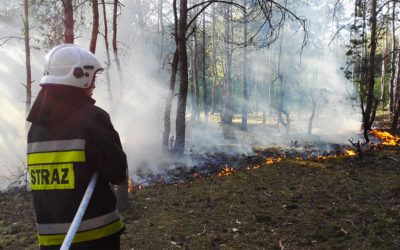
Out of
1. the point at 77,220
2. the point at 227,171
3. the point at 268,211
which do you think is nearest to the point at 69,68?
the point at 77,220

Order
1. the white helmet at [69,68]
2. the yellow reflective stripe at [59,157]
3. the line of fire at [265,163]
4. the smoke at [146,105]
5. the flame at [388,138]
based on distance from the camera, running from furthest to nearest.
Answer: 1. the smoke at [146,105]
2. the flame at [388,138]
3. the line of fire at [265,163]
4. the white helmet at [69,68]
5. the yellow reflective stripe at [59,157]

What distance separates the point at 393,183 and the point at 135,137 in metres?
13.5

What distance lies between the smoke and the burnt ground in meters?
2.31

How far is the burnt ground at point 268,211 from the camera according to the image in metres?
4.55

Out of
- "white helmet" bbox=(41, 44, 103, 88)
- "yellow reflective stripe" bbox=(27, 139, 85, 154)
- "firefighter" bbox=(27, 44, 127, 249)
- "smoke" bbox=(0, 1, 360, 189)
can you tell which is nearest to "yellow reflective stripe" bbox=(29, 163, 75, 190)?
"firefighter" bbox=(27, 44, 127, 249)

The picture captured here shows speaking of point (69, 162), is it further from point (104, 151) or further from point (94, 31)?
point (94, 31)

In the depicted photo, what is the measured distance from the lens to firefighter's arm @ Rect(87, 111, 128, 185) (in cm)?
200

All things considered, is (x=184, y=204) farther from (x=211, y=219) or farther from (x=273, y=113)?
(x=273, y=113)

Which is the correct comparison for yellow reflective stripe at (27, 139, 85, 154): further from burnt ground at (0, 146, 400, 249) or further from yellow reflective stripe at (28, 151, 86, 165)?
burnt ground at (0, 146, 400, 249)

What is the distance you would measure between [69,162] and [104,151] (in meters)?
0.24

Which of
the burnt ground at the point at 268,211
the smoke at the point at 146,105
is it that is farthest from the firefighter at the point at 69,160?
the smoke at the point at 146,105

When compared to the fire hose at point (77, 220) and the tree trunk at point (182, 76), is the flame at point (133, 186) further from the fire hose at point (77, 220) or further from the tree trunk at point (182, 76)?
the fire hose at point (77, 220)

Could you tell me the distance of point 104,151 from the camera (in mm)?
2004

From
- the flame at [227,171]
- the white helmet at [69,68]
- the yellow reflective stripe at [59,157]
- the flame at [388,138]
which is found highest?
the white helmet at [69,68]
